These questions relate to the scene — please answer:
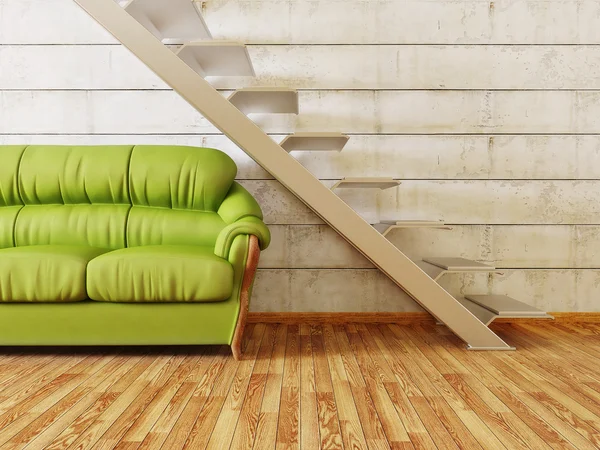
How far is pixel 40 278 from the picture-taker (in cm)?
230

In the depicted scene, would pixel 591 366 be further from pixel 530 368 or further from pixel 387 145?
pixel 387 145

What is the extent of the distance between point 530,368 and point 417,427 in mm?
898

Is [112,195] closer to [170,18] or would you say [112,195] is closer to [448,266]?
[170,18]

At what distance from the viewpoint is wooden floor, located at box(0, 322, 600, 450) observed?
1489 millimetres

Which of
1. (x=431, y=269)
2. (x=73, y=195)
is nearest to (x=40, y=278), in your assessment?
(x=73, y=195)

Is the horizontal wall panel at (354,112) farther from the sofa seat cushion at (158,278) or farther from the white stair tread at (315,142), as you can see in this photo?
the sofa seat cushion at (158,278)

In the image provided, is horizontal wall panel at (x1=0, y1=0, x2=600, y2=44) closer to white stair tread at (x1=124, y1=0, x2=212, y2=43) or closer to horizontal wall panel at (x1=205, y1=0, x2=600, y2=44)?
horizontal wall panel at (x1=205, y1=0, x2=600, y2=44)

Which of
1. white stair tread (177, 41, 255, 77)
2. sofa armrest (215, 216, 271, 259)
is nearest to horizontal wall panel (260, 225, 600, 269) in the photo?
sofa armrest (215, 216, 271, 259)

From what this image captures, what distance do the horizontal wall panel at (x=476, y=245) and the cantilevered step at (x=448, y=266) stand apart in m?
0.18

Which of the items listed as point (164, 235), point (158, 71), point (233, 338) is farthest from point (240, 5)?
point (233, 338)

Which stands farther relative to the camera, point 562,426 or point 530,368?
point 530,368

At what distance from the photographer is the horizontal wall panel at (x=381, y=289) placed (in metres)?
3.21

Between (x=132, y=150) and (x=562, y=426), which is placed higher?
(x=132, y=150)

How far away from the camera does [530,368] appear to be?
223 centimetres
